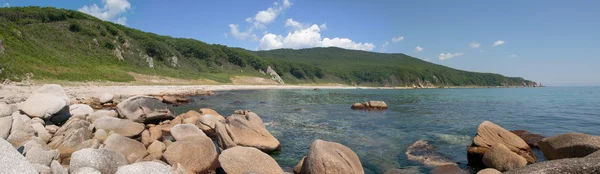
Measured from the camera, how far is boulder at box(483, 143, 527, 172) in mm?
9352

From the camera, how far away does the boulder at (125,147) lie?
9469mm

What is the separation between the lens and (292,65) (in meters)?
152

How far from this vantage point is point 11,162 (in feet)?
17.3

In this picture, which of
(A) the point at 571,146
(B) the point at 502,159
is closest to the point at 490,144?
(B) the point at 502,159

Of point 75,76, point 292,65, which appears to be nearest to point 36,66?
point 75,76

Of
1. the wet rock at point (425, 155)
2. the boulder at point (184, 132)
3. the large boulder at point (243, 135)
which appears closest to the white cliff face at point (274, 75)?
the wet rock at point (425, 155)

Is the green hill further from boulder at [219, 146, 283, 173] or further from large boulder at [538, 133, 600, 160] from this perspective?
large boulder at [538, 133, 600, 160]

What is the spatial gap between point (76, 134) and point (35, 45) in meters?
54.2

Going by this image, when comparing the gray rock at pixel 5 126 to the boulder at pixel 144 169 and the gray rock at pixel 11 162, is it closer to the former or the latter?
the gray rock at pixel 11 162

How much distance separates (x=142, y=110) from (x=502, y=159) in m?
15.9

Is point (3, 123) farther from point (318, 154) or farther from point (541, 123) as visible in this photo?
point (541, 123)

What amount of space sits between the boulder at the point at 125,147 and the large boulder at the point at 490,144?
11.3 meters

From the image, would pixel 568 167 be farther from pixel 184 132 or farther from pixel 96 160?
pixel 184 132

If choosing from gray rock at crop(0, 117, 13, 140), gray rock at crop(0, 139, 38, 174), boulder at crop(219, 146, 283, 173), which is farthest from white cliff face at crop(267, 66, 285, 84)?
gray rock at crop(0, 139, 38, 174)
